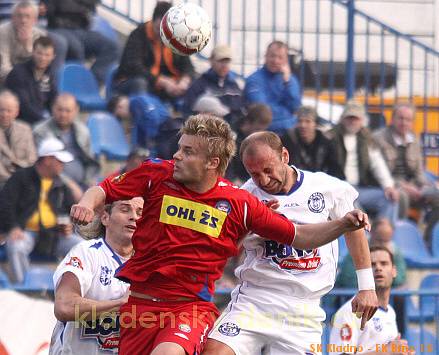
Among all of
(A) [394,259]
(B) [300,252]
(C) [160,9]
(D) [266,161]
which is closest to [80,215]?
(D) [266,161]

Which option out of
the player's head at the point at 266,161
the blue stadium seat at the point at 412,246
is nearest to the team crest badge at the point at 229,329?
the player's head at the point at 266,161

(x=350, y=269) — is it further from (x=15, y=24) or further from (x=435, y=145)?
(x=15, y=24)

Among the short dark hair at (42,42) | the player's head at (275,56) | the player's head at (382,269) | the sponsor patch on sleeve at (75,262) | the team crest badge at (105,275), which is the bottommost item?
the player's head at (382,269)

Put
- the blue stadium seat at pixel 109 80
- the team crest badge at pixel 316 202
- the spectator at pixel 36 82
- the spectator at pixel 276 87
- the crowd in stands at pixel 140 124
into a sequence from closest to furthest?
1. the team crest badge at pixel 316 202
2. the crowd in stands at pixel 140 124
3. the spectator at pixel 36 82
4. the spectator at pixel 276 87
5. the blue stadium seat at pixel 109 80

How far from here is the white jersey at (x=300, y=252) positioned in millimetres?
6609

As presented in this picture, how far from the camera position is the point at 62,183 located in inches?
393

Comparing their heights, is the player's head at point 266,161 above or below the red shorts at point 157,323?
above

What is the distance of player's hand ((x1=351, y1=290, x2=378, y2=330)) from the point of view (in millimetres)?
6461

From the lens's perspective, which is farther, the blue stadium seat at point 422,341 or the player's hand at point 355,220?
the blue stadium seat at point 422,341

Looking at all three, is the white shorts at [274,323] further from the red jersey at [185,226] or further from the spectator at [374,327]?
the spectator at [374,327]

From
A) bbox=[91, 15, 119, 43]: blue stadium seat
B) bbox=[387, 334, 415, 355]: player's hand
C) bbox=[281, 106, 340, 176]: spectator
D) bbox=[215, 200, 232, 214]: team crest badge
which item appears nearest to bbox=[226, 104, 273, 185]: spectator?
bbox=[281, 106, 340, 176]: spectator

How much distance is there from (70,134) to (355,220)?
4903 millimetres

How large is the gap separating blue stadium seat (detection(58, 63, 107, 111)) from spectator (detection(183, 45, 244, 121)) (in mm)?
975

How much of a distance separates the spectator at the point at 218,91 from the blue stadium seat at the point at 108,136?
2.35ft
